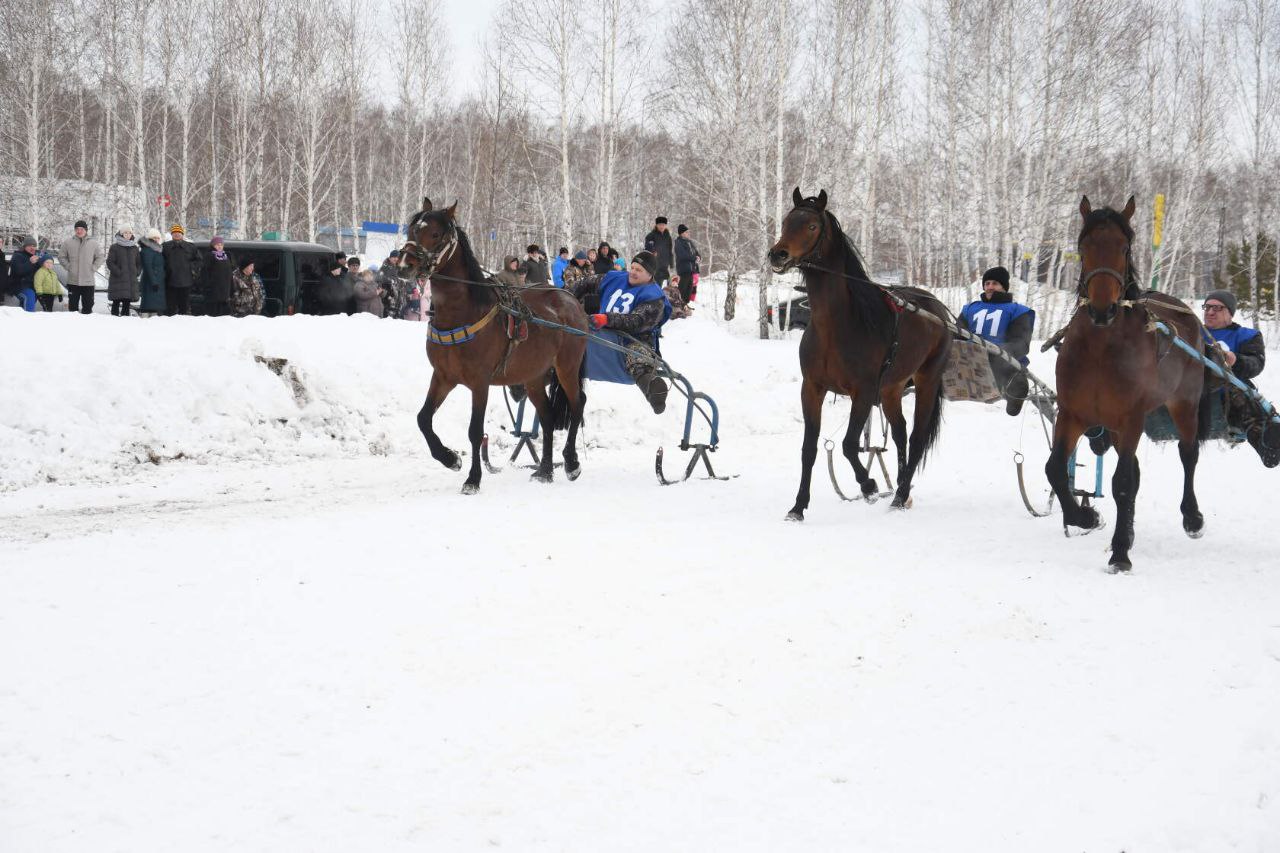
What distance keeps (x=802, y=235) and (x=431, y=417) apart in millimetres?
3228

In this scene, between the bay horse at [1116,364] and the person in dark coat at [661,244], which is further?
the person in dark coat at [661,244]

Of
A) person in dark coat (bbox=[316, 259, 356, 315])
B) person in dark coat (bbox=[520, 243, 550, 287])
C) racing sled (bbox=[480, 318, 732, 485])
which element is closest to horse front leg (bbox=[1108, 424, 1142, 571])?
racing sled (bbox=[480, 318, 732, 485])

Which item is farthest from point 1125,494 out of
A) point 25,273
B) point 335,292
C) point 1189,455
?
point 25,273

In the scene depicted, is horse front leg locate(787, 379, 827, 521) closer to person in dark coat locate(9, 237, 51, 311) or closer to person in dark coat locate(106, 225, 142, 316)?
person in dark coat locate(106, 225, 142, 316)

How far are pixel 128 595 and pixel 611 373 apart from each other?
5446mm

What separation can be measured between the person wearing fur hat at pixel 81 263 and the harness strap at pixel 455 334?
383 inches

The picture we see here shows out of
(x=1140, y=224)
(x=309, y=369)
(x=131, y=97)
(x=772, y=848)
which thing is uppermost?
(x=131, y=97)

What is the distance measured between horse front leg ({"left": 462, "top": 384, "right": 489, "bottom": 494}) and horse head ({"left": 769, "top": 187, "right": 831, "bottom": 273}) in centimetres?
271

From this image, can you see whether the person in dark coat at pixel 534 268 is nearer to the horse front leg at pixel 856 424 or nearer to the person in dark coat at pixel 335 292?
the person in dark coat at pixel 335 292

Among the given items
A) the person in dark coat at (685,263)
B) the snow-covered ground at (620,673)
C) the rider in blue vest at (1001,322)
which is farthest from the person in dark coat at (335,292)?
the rider in blue vest at (1001,322)

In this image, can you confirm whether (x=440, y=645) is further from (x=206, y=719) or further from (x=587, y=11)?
(x=587, y=11)

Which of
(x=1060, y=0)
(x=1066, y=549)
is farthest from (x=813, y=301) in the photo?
(x=1060, y=0)

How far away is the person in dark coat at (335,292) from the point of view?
17047 millimetres

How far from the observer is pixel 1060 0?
22.2 meters
